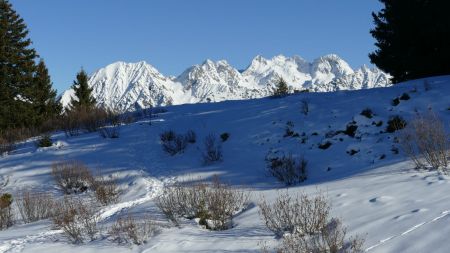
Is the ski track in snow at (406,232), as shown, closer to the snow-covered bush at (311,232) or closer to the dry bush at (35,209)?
the snow-covered bush at (311,232)

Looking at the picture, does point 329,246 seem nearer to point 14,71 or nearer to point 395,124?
point 395,124

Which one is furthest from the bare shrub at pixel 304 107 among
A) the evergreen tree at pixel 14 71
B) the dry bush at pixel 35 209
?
the evergreen tree at pixel 14 71

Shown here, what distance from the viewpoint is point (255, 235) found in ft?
20.5

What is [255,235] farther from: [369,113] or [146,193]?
[369,113]

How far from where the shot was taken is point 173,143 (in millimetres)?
15820

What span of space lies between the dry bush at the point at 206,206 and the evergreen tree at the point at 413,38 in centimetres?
1493

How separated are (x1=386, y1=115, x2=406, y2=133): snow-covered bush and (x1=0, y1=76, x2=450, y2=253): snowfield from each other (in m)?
0.28

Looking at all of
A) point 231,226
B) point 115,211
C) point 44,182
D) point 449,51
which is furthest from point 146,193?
point 449,51

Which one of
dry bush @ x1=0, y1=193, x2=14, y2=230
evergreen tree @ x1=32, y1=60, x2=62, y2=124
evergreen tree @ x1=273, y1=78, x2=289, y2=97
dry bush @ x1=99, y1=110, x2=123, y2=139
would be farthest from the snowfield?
evergreen tree @ x1=32, y1=60, x2=62, y2=124

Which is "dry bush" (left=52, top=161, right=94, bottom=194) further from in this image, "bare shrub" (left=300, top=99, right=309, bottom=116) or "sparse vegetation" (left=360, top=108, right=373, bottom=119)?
"sparse vegetation" (left=360, top=108, right=373, bottom=119)

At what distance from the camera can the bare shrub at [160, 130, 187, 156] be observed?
1543 cm

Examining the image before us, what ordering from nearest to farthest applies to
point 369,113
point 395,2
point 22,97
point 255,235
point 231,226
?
point 255,235 < point 231,226 < point 369,113 < point 395,2 < point 22,97

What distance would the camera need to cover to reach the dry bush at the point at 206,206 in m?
7.46

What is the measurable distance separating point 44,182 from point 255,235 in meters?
9.78
